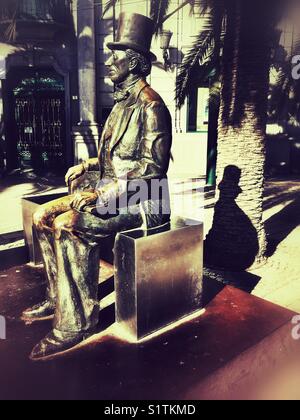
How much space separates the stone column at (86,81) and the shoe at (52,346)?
1020 cm

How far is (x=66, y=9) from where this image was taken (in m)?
12.8

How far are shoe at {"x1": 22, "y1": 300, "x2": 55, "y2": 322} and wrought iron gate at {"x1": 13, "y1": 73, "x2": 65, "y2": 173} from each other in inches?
446

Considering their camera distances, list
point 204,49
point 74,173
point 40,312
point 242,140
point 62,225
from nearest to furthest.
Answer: point 62,225 → point 40,312 → point 74,173 → point 242,140 → point 204,49

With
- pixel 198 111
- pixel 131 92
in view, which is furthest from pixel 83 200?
pixel 198 111

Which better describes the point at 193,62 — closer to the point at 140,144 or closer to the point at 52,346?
the point at 140,144

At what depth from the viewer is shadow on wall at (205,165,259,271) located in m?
5.36

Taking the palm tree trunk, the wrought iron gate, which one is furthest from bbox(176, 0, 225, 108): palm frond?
the wrought iron gate

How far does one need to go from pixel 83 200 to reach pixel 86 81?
432 inches

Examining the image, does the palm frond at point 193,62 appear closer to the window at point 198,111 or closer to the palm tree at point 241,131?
the palm tree at point 241,131

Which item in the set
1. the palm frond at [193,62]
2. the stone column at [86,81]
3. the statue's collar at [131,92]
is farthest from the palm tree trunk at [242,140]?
the stone column at [86,81]

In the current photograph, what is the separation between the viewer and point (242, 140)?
5.23 m

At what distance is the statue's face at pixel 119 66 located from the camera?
2775 mm
